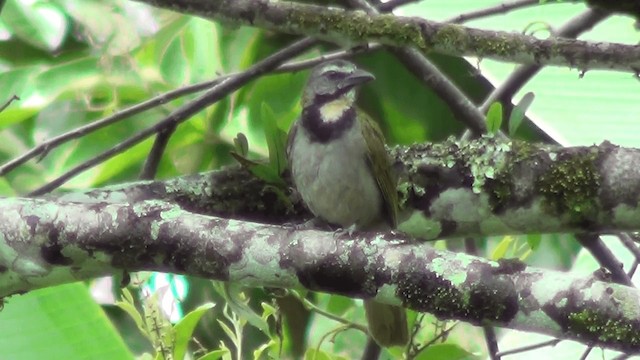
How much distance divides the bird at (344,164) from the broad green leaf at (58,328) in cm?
74

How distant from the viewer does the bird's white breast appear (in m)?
3.25

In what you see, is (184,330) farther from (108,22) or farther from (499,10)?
(108,22)

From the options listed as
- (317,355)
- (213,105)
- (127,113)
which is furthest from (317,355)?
(213,105)

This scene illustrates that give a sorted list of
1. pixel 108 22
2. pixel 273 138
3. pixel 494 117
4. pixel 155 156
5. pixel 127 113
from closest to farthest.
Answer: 1. pixel 494 117
2. pixel 273 138
3. pixel 155 156
4. pixel 127 113
5. pixel 108 22

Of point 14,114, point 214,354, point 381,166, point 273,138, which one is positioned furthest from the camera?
point 14,114

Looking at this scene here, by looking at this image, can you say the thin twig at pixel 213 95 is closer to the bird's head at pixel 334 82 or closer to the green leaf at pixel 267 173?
the bird's head at pixel 334 82

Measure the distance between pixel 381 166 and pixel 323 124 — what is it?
35 centimetres

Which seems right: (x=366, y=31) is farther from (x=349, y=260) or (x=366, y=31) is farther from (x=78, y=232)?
(x=78, y=232)

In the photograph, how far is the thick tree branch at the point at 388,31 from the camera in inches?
99.6

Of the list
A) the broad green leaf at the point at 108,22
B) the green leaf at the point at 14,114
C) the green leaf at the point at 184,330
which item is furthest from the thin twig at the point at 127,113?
the broad green leaf at the point at 108,22

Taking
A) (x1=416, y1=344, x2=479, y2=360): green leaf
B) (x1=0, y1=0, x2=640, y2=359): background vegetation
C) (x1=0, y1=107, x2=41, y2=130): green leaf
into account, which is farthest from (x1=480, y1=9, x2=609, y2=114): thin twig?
(x1=0, y1=107, x2=41, y2=130): green leaf

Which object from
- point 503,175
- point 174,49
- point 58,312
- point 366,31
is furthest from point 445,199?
point 174,49

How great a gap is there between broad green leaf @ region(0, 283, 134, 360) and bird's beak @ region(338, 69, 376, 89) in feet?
4.06

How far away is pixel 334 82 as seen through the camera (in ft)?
11.6
